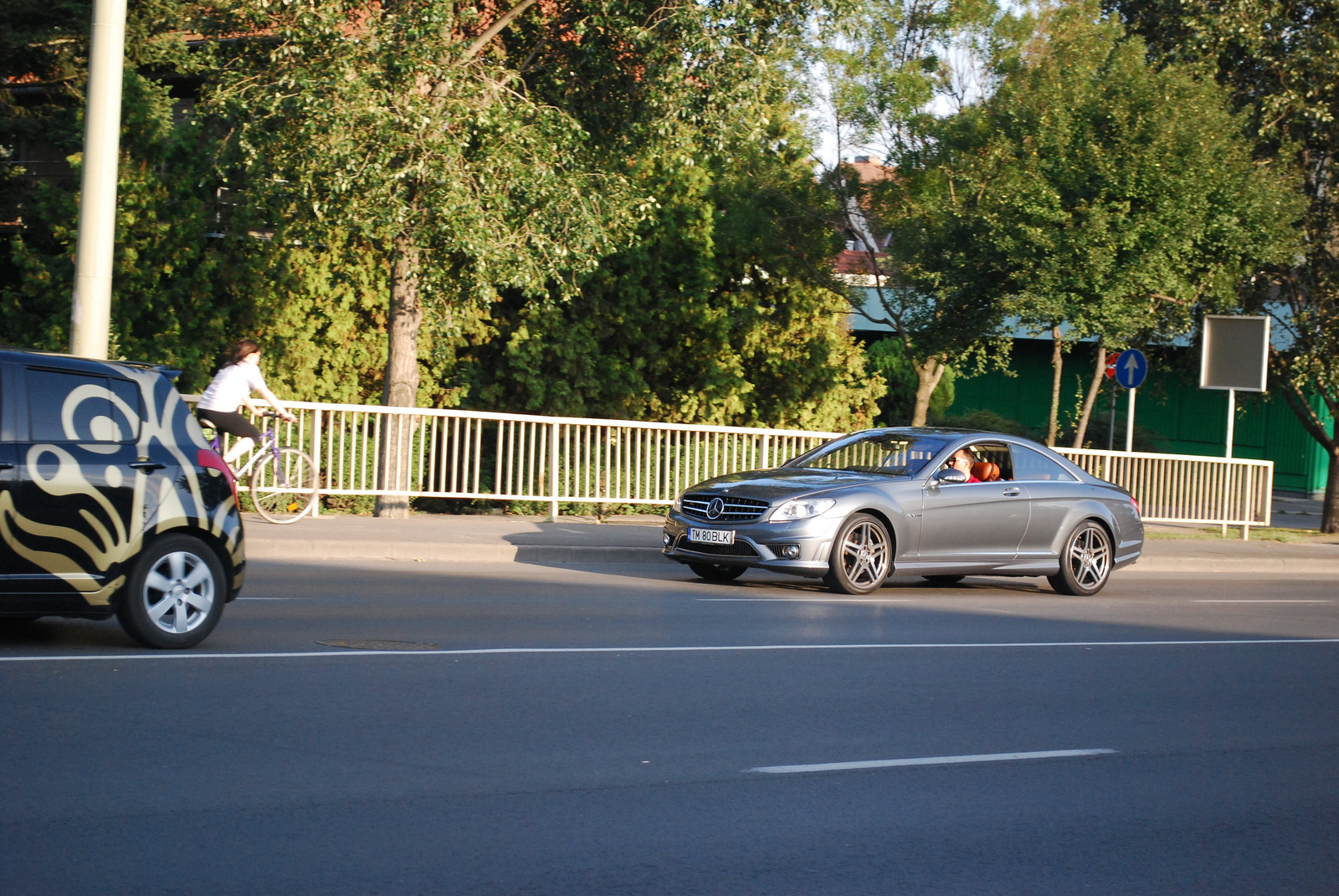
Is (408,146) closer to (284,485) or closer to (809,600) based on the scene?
(284,485)

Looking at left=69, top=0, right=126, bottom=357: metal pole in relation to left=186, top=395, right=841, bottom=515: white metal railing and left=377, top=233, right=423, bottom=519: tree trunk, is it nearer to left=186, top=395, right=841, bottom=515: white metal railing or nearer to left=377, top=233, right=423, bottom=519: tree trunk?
left=186, top=395, right=841, bottom=515: white metal railing

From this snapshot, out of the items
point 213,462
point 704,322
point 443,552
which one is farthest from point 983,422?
point 213,462

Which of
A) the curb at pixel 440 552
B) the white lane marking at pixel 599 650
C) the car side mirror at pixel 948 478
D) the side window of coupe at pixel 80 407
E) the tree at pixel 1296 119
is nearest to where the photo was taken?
the side window of coupe at pixel 80 407

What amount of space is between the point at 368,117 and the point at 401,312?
3.57 metres

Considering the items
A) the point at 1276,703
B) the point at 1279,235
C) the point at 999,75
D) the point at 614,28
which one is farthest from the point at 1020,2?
the point at 1276,703

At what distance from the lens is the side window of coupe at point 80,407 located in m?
7.95

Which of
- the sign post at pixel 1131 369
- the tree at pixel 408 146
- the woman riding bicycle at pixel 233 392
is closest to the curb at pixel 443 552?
the woman riding bicycle at pixel 233 392

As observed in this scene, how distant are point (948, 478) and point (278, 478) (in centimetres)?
702

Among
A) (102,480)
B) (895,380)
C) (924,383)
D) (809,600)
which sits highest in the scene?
(895,380)

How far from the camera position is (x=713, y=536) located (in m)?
12.9

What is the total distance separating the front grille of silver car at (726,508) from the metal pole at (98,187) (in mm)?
5314

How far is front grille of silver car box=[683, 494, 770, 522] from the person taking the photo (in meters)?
12.8

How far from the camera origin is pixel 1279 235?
21094 millimetres

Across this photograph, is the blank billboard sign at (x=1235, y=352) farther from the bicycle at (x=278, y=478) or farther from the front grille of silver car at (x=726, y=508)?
the bicycle at (x=278, y=478)
